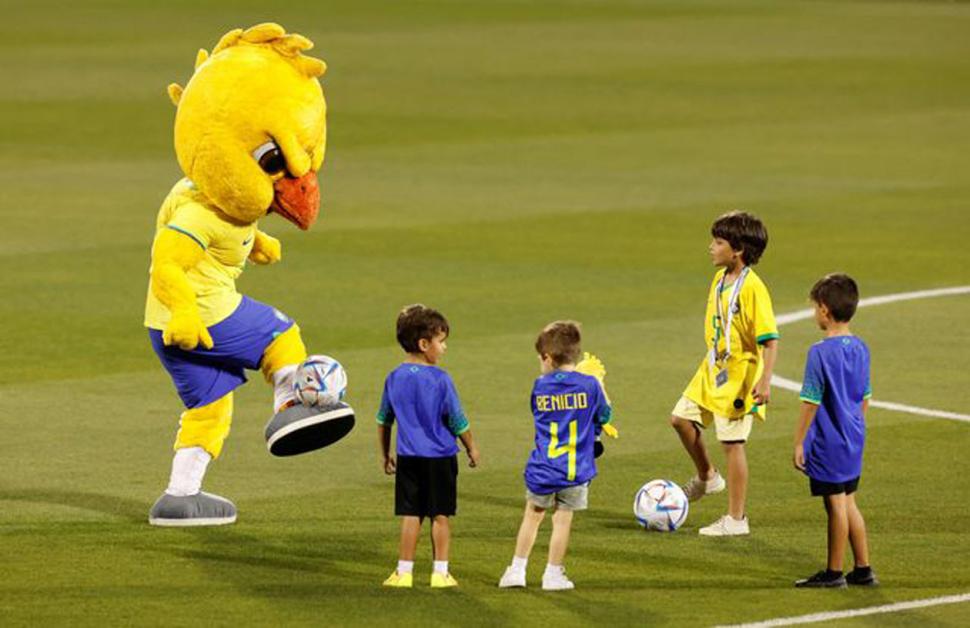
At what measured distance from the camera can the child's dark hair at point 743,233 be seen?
523 inches

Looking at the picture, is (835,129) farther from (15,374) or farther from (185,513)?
(185,513)

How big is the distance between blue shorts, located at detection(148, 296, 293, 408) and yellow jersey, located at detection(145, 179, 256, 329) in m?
0.08

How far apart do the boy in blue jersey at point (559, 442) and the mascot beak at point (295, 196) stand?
2644 millimetres

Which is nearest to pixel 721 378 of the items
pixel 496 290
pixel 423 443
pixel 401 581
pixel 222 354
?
pixel 423 443

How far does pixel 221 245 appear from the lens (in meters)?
13.6

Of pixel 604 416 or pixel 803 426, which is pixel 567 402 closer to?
pixel 604 416

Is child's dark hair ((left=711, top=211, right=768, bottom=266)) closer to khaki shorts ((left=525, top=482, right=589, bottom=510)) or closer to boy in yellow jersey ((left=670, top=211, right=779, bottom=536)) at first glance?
boy in yellow jersey ((left=670, top=211, right=779, bottom=536))

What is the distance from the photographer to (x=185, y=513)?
1343 centimetres

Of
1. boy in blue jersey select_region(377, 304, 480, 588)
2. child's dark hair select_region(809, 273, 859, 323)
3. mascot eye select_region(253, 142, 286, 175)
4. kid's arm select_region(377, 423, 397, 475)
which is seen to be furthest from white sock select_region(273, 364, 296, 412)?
child's dark hair select_region(809, 273, 859, 323)

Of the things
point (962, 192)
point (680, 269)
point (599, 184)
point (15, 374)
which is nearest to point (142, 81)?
point (599, 184)

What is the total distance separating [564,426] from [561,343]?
41 cm

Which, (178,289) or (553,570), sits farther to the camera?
(178,289)

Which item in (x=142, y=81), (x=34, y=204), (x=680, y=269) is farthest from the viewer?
(x=142, y=81)

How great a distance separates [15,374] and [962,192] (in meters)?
14.9
